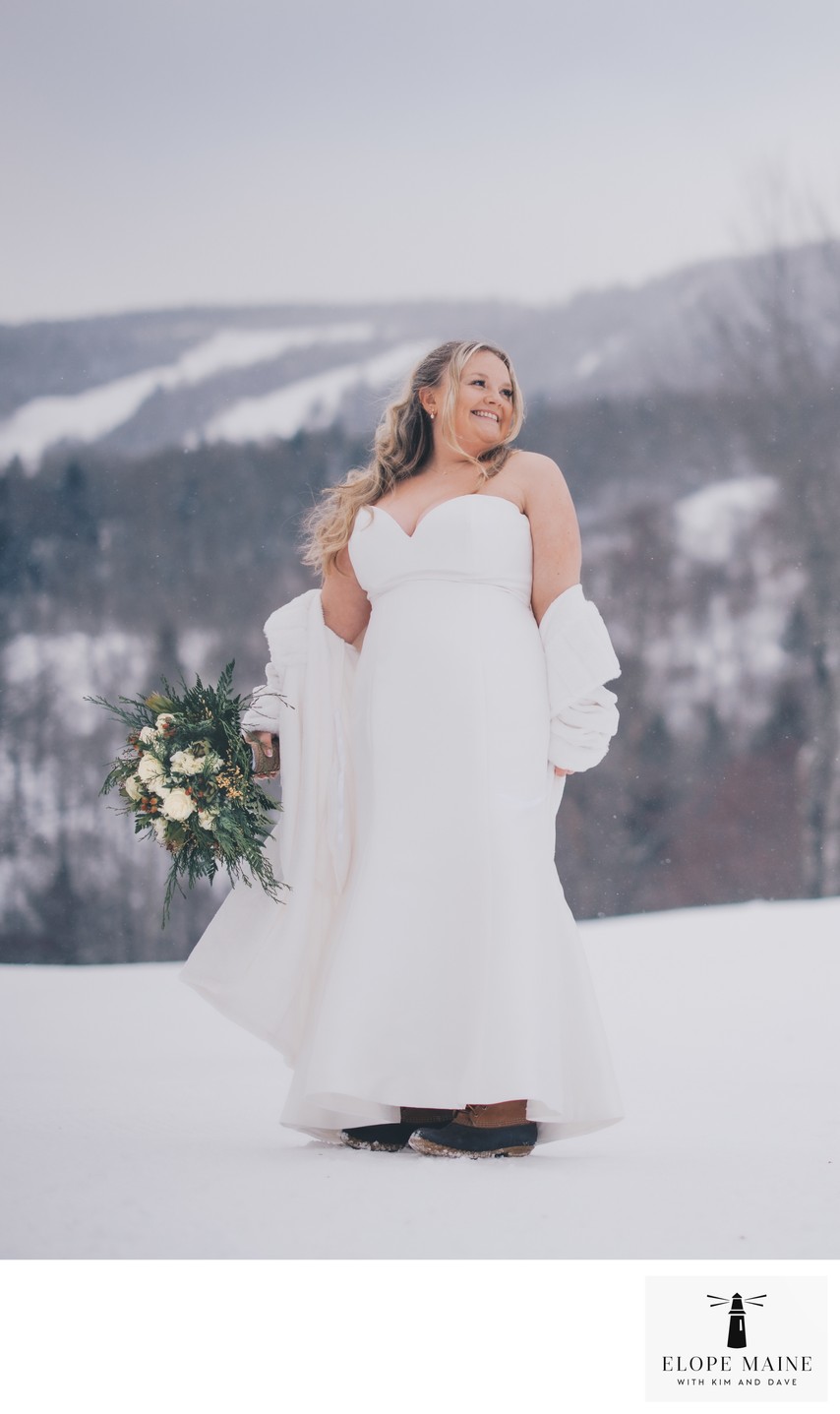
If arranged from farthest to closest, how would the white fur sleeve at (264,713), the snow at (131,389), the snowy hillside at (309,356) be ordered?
the snowy hillside at (309,356) → the snow at (131,389) → the white fur sleeve at (264,713)

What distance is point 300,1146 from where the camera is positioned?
2.71 m

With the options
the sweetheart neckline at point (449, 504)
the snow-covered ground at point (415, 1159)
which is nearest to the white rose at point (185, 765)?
the sweetheart neckline at point (449, 504)

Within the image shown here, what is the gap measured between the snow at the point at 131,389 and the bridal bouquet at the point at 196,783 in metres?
9.34

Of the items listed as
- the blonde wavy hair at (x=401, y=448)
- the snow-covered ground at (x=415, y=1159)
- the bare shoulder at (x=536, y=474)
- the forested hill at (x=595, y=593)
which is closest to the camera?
the snow-covered ground at (x=415, y=1159)

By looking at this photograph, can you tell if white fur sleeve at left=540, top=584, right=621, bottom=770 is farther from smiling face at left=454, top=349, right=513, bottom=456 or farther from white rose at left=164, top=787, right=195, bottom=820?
white rose at left=164, top=787, right=195, bottom=820

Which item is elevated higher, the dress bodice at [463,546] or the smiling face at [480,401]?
the smiling face at [480,401]

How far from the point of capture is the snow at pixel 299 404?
1229 centimetres

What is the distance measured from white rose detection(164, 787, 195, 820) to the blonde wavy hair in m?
0.57

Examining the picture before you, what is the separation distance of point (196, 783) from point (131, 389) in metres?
9.99

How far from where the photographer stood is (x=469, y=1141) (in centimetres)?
251

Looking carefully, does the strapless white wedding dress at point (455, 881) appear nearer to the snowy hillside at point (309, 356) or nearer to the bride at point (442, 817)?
the bride at point (442, 817)
